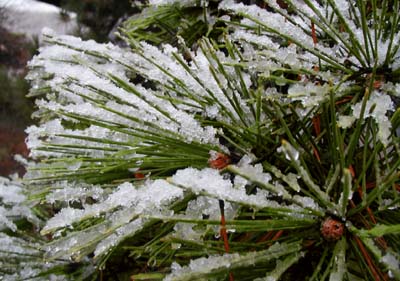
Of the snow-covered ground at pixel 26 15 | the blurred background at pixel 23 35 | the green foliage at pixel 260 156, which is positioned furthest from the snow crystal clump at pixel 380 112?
the snow-covered ground at pixel 26 15

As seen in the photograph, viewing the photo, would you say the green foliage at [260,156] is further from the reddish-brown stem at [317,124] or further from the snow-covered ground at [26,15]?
the snow-covered ground at [26,15]

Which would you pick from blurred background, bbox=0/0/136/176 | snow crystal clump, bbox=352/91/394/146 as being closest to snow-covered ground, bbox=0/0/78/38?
blurred background, bbox=0/0/136/176

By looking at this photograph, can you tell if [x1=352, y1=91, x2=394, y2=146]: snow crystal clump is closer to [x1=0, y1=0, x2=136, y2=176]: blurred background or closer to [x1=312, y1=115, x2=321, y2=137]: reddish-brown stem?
[x1=312, y1=115, x2=321, y2=137]: reddish-brown stem

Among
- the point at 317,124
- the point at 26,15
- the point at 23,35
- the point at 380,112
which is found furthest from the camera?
the point at 26,15

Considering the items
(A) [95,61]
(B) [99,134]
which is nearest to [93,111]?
(B) [99,134]

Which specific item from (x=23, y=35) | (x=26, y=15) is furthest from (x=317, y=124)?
(x=26, y=15)

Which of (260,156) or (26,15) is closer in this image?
(260,156)

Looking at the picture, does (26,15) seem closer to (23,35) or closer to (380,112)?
(23,35)

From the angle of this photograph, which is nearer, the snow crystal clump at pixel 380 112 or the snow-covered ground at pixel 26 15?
the snow crystal clump at pixel 380 112

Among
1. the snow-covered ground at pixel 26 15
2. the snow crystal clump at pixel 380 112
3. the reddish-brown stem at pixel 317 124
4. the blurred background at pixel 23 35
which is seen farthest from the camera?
the snow-covered ground at pixel 26 15
